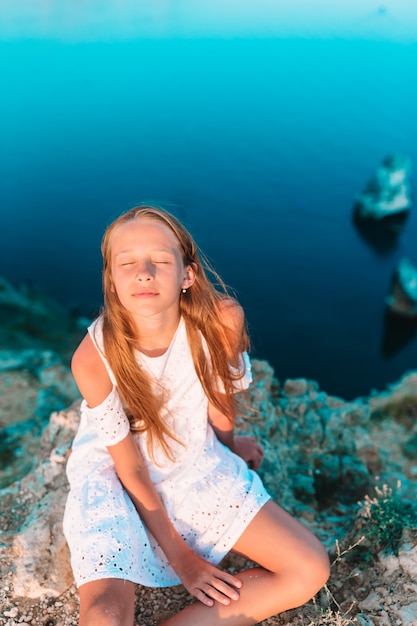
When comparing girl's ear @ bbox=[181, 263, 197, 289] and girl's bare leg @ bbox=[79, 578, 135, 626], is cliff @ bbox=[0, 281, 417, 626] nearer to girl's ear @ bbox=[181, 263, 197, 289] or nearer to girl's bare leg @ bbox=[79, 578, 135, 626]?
girl's bare leg @ bbox=[79, 578, 135, 626]

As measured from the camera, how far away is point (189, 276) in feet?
8.57

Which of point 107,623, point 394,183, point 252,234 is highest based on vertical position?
point 394,183

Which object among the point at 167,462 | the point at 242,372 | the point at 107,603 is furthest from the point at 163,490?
the point at 242,372

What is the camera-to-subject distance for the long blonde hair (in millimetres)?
2498

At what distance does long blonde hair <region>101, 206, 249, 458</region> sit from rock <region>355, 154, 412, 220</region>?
19676mm

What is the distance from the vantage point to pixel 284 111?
25.0 m

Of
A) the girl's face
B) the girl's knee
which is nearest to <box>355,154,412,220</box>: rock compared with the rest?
the girl's face

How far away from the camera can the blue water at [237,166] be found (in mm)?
15562

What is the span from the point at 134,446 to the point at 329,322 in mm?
14273

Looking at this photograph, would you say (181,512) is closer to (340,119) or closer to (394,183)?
(394,183)

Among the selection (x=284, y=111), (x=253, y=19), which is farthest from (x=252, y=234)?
(x=253, y=19)

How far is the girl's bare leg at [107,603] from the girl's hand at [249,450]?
1079 millimetres

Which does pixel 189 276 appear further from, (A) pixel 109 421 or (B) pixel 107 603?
(B) pixel 107 603

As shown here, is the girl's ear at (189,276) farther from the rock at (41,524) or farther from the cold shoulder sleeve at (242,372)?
the rock at (41,524)
